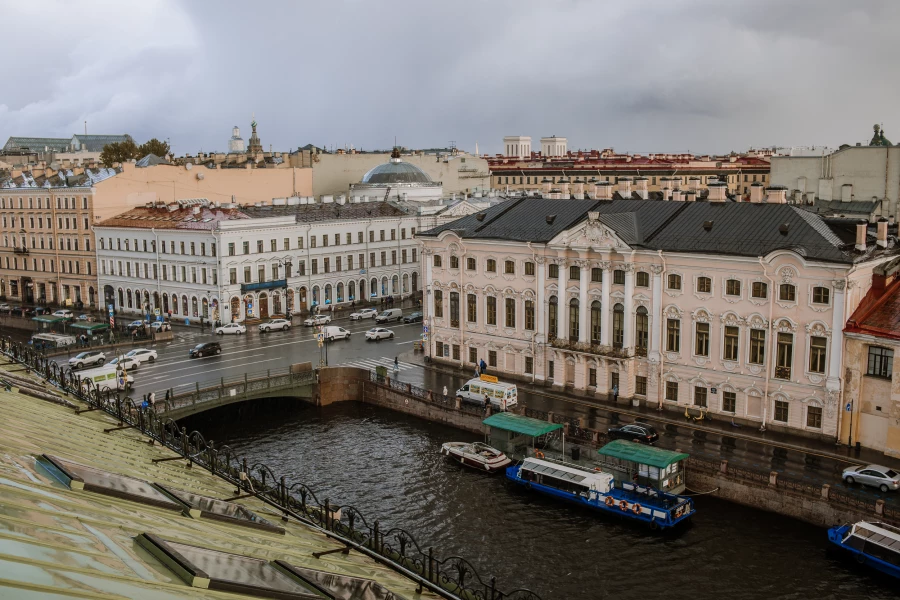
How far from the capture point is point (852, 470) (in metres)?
40.9

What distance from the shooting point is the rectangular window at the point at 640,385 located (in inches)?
2114

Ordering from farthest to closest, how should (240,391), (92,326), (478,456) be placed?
(92,326), (240,391), (478,456)

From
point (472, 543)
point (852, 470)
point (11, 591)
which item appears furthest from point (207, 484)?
point (852, 470)

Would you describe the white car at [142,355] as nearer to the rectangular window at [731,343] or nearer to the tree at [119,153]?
the rectangular window at [731,343]

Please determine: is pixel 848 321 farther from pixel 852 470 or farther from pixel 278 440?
pixel 278 440

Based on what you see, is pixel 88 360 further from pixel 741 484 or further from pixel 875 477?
pixel 875 477

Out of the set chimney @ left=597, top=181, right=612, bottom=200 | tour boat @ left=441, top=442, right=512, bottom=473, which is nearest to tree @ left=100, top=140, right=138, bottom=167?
chimney @ left=597, top=181, right=612, bottom=200

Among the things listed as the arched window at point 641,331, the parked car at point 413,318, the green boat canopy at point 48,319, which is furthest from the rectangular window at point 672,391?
the green boat canopy at point 48,319

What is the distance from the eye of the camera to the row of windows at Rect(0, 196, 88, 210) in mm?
91875

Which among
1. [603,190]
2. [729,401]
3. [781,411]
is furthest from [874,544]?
[603,190]

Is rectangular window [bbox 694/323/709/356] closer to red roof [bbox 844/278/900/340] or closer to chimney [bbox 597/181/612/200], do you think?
red roof [bbox 844/278/900/340]

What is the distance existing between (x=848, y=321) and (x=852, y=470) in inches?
325

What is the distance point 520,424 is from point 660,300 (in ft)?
36.2

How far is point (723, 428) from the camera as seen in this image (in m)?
48.8
